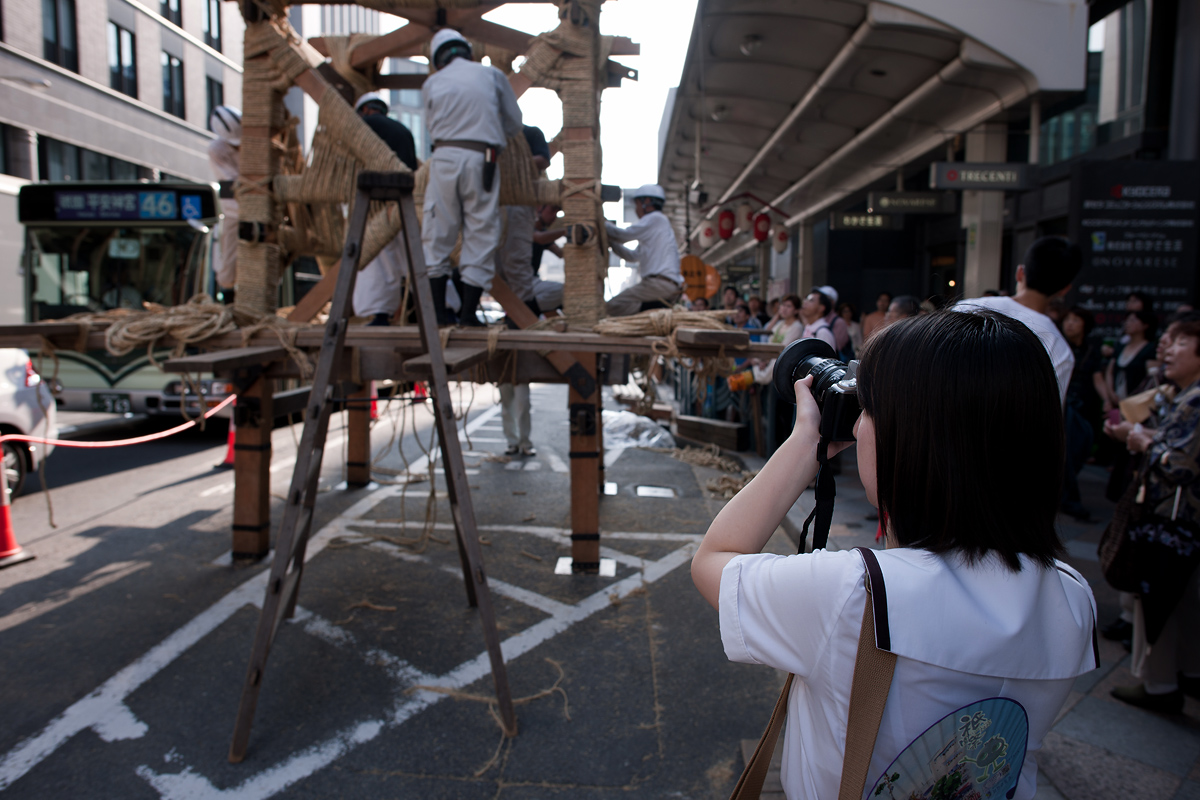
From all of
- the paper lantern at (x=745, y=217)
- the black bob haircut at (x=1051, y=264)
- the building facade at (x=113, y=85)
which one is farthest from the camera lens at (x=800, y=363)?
the building facade at (x=113, y=85)

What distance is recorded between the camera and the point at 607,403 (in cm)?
1302

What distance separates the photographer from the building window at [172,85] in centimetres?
2127

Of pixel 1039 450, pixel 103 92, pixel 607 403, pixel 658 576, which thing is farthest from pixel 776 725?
pixel 103 92

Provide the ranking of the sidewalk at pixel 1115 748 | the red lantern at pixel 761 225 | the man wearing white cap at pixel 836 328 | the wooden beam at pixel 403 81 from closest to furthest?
the sidewalk at pixel 1115 748, the wooden beam at pixel 403 81, the man wearing white cap at pixel 836 328, the red lantern at pixel 761 225

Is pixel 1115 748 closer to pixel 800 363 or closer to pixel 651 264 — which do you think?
pixel 800 363

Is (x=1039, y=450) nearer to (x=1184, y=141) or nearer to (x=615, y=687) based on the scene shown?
(x=615, y=687)

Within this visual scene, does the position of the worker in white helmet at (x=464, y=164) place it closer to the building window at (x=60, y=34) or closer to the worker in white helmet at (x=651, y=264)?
the worker in white helmet at (x=651, y=264)

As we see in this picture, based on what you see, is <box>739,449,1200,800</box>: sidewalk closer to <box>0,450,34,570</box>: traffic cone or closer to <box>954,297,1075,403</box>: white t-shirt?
<box>954,297,1075,403</box>: white t-shirt

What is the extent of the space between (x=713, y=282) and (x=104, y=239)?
9.37 meters

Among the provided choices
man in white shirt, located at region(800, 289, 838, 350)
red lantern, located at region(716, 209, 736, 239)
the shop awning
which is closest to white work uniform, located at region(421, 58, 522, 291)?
man in white shirt, located at region(800, 289, 838, 350)

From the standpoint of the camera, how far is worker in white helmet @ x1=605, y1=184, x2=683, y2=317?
5605mm

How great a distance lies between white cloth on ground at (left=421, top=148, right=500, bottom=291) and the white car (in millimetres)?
3696

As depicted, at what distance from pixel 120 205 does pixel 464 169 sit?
225 inches

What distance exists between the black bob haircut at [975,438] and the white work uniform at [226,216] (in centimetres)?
531
